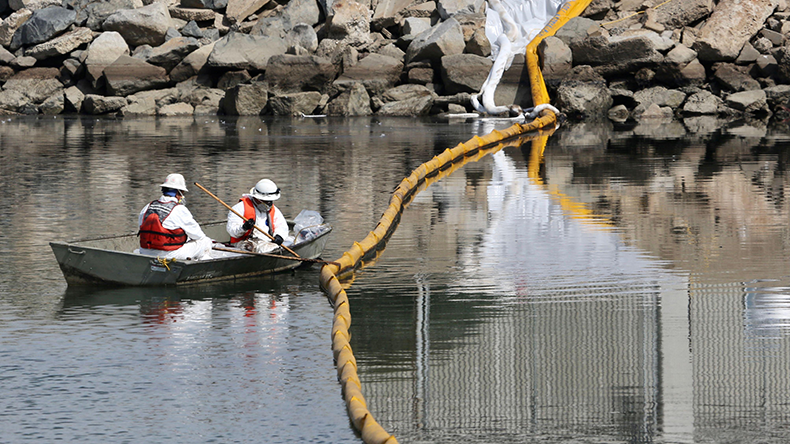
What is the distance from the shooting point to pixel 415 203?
58.0 feet

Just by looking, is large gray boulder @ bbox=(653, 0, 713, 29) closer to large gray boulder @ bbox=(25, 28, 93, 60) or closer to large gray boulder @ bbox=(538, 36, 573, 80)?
large gray boulder @ bbox=(538, 36, 573, 80)

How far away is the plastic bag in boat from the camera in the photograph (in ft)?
42.1

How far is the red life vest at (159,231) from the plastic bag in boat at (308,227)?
1.55 metres

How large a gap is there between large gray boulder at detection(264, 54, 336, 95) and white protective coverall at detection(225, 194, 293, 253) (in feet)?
96.6

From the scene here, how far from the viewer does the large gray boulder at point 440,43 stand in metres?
→ 41.0

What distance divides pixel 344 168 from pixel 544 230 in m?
8.52

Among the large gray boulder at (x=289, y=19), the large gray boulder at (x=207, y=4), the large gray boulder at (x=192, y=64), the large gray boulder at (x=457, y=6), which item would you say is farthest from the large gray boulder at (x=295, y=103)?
the large gray boulder at (x=207, y=4)

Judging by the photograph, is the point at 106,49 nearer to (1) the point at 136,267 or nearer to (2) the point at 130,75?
(2) the point at 130,75

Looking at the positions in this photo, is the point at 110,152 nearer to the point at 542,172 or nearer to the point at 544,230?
the point at 542,172

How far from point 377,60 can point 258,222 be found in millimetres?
30155

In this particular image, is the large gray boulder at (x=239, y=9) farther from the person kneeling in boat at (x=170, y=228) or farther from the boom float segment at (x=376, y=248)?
the person kneeling in boat at (x=170, y=228)

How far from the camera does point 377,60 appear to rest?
41.8 meters

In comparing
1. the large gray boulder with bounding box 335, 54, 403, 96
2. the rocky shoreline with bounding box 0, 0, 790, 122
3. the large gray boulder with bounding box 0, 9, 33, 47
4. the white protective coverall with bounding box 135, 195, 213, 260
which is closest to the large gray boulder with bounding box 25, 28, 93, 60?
the rocky shoreline with bounding box 0, 0, 790, 122

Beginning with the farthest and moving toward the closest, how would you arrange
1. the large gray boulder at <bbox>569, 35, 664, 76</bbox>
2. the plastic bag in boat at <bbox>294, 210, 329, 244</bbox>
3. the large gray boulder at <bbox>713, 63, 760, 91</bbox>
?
the large gray boulder at <bbox>713, 63, 760, 91</bbox>, the large gray boulder at <bbox>569, 35, 664, 76</bbox>, the plastic bag in boat at <bbox>294, 210, 329, 244</bbox>
